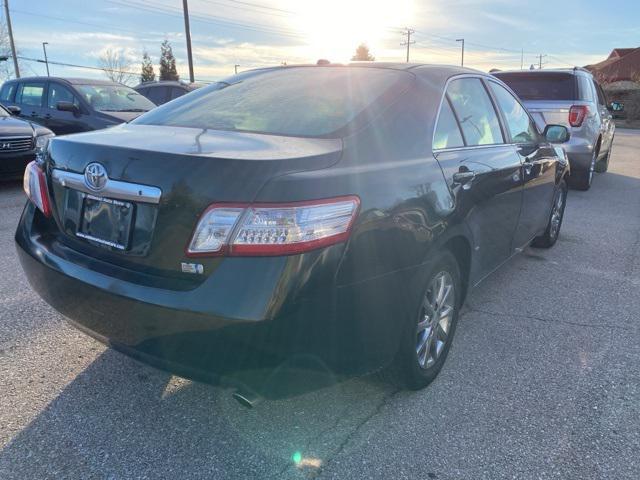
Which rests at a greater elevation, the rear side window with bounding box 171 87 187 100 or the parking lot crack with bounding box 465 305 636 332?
the rear side window with bounding box 171 87 187 100

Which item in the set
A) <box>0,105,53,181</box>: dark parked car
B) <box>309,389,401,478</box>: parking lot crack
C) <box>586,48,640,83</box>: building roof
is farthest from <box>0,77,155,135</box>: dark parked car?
<box>586,48,640,83</box>: building roof

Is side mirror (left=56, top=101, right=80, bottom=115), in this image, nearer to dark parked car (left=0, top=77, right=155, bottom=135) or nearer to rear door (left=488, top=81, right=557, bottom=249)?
dark parked car (left=0, top=77, right=155, bottom=135)

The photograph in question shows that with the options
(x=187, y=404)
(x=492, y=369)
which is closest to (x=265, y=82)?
(x=187, y=404)

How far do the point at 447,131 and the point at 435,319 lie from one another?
1.01 metres

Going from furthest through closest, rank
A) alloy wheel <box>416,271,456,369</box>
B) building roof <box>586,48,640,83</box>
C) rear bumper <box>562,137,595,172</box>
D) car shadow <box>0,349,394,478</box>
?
building roof <box>586,48,640,83</box> → rear bumper <box>562,137,595,172</box> → alloy wheel <box>416,271,456,369</box> → car shadow <box>0,349,394,478</box>

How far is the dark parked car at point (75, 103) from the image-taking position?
928cm

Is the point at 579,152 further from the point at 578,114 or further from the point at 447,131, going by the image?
the point at 447,131

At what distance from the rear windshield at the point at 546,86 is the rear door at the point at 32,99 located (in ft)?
27.5

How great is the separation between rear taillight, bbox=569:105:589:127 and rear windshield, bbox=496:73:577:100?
0.25 m

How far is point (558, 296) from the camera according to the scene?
421cm

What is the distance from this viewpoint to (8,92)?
10992 millimetres

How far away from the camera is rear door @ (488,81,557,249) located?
392 centimetres

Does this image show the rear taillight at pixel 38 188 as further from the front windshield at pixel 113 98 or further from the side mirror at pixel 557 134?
the front windshield at pixel 113 98

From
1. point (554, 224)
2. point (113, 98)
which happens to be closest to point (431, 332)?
point (554, 224)
